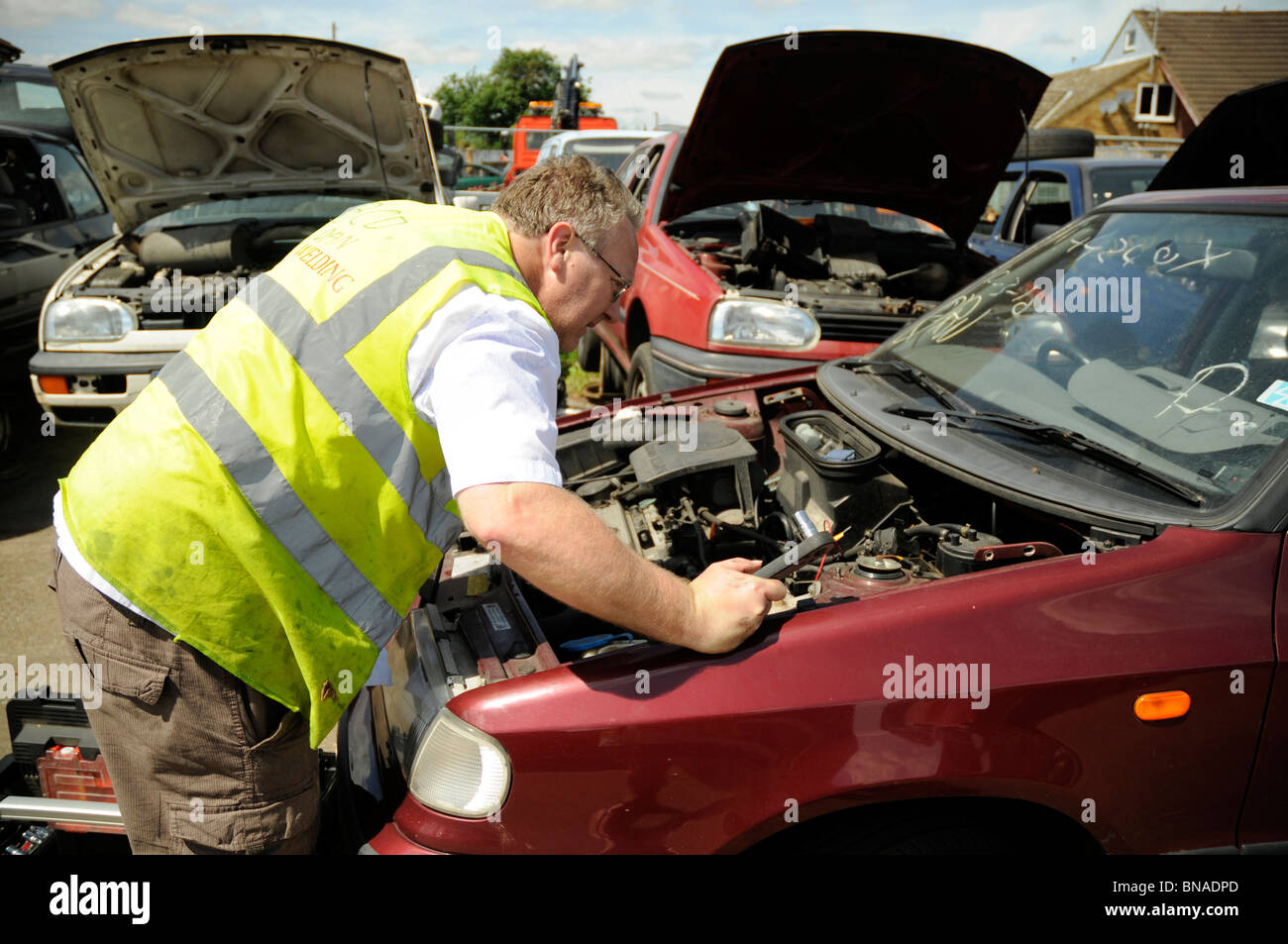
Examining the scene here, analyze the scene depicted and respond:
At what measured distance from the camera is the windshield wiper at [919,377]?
7.40 ft

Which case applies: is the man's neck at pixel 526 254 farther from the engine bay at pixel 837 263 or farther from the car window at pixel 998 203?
the car window at pixel 998 203

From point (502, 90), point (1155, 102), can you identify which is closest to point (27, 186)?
point (1155, 102)

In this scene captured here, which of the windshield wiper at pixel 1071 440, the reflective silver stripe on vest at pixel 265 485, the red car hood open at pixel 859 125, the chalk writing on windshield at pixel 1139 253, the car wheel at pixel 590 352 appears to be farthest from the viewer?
the car wheel at pixel 590 352

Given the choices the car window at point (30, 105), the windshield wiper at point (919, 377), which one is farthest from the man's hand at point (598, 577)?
the car window at point (30, 105)

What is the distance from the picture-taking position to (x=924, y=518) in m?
2.24

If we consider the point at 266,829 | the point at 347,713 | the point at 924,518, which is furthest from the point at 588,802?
the point at 924,518

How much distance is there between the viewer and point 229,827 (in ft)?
5.38

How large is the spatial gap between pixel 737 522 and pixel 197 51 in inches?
146

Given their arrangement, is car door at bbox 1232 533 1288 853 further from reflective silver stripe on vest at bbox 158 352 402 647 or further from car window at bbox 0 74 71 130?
car window at bbox 0 74 71 130

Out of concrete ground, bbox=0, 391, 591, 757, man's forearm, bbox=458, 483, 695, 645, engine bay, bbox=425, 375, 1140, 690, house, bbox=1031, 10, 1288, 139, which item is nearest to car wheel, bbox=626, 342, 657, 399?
concrete ground, bbox=0, 391, 591, 757

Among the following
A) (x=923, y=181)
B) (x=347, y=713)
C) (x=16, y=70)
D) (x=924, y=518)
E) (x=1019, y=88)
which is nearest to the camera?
(x=347, y=713)

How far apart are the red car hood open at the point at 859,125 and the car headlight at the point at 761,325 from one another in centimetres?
96
